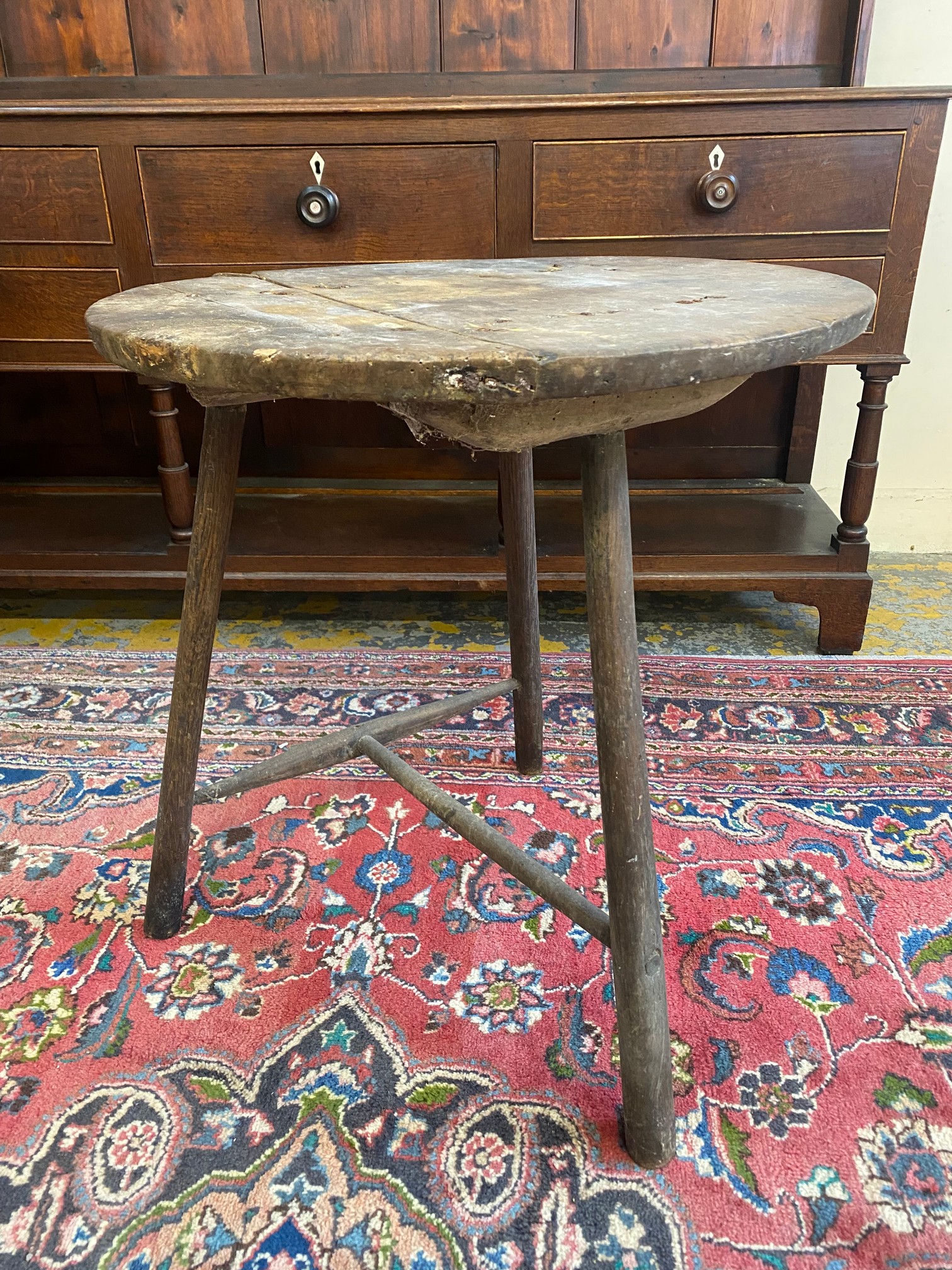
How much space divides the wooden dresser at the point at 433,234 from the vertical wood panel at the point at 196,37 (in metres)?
0.01

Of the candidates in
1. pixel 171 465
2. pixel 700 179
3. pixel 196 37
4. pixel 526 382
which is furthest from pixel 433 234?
pixel 526 382

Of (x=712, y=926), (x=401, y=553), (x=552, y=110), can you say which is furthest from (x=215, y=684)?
(x=552, y=110)

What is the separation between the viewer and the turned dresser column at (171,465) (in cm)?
188

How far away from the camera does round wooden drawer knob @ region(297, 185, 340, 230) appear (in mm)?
1659

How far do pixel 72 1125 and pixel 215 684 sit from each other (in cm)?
103

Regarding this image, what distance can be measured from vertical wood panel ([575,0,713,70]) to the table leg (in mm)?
1677

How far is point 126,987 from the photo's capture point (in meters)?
1.10

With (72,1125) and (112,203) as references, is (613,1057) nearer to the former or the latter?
(72,1125)

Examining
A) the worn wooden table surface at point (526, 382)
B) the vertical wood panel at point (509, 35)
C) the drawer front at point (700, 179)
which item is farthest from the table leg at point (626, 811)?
the vertical wood panel at point (509, 35)

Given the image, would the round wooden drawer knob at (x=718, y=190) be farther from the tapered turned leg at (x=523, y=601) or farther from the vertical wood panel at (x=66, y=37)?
the vertical wood panel at (x=66, y=37)

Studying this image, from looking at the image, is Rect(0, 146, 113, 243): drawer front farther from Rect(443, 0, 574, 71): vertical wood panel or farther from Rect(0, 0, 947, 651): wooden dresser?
Rect(443, 0, 574, 71): vertical wood panel

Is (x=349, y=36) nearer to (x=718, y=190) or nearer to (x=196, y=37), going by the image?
(x=196, y=37)

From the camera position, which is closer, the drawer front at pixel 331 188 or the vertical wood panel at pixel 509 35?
the drawer front at pixel 331 188

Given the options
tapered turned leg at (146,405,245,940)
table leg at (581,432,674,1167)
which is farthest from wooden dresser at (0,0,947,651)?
table leg at (581,432,674,1167)
